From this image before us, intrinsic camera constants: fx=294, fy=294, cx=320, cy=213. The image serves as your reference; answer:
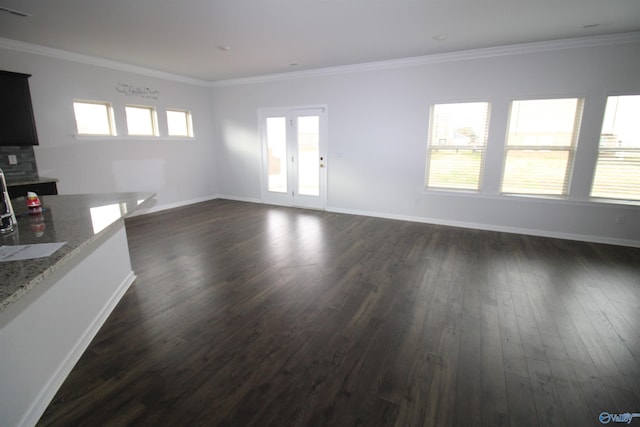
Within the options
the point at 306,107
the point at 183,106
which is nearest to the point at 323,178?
the point at 306,107

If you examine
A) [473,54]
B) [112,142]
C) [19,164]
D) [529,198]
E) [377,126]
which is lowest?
[529,198]

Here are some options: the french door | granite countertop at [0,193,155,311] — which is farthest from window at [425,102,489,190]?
granite countertop at [0,193,155,311]

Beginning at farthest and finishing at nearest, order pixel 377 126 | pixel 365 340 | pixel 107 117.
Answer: pixel 377 126, pixel 107 117, pixel 365 340

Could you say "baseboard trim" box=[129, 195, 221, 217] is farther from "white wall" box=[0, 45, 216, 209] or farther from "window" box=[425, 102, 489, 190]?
"window" box=[425, 102, 489, 190]

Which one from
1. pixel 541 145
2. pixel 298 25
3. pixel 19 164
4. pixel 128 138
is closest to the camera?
pixel 298 25

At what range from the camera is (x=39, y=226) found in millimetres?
1844

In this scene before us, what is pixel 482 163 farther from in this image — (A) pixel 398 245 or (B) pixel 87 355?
(B) pixel 87 355

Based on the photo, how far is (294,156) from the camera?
6660 mm

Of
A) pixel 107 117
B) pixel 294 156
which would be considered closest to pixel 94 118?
pixel 107 117

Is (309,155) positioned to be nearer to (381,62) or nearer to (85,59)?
(381,62)

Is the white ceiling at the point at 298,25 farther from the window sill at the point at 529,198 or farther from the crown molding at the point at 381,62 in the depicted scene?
the window sill at the point at 529,198

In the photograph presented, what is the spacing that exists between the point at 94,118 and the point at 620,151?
335 inches

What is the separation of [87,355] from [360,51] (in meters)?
5.02

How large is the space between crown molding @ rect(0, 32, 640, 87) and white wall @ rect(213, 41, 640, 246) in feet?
0.17
